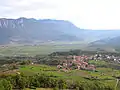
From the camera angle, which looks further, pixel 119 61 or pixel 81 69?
pixel 119 61

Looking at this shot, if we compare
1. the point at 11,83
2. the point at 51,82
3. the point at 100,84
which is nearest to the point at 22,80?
the point at 11,83

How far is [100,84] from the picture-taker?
8338cm

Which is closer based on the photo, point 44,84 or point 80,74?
point 44,84

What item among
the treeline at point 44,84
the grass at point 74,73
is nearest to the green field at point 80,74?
the grass at point 74,73

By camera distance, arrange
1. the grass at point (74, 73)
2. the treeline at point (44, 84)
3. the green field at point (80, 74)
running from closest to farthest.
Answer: the treeline at point (44, 84) < the green field at point (80, 74) < the grass at point (74, 73)

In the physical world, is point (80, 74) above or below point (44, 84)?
below

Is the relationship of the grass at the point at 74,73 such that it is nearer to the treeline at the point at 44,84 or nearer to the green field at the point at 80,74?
the green field at the point at 80,74

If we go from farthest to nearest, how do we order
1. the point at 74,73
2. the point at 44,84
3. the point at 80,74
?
the point at 74,73, the point at 80,74, the point at 44,84

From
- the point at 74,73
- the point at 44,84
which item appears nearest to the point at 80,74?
the point at 74,73

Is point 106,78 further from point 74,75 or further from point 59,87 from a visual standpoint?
point 59,87

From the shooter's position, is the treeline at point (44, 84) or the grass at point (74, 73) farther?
the grass at point (74, 73)

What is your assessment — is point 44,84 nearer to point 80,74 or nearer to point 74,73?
point 80,74

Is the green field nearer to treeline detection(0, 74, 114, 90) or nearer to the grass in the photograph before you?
the grass

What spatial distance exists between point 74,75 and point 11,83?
30.2 meters
